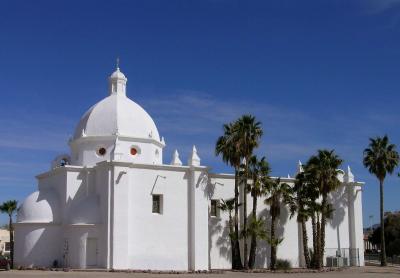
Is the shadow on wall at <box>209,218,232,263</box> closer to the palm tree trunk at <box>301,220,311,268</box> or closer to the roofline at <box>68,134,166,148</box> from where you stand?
the palm tree trunk at <box>301,220,311,268</box>

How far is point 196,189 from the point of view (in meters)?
39.8

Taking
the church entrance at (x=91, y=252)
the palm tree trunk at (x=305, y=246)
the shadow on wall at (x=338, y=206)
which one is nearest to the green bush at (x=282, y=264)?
the palm tree trunk at (x=305, y=246)

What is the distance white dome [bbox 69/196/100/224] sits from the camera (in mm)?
37219

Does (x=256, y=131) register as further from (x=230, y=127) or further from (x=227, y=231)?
(x=227, y=231)

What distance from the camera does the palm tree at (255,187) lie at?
129 feet

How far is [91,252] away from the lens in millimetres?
37031

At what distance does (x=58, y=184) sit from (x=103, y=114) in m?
5.95

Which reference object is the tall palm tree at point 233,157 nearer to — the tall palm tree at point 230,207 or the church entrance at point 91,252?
the tall palm tree at point 230,207

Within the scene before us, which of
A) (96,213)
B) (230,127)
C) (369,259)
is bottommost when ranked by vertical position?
(369,259)

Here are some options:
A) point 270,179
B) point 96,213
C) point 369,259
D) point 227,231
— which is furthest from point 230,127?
point 369,259

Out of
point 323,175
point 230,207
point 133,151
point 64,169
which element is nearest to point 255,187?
point 230,207

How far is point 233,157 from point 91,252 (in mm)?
10997

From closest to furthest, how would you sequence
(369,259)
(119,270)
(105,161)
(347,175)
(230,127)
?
(119,270) < (105,161) < (230,127) < (347,175) < (369,259)

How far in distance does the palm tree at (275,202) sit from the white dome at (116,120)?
30.3ft
